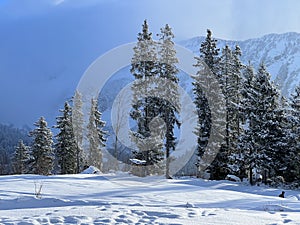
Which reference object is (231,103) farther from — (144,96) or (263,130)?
(144,96)

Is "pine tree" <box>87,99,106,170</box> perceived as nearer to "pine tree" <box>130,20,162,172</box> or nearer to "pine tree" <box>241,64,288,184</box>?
"pine tree" <box>130,20,162,172</box>

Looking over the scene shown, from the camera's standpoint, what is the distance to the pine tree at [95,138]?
124ft

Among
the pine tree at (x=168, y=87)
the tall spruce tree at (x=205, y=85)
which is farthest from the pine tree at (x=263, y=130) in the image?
the pine tree at (x=168, y=87)

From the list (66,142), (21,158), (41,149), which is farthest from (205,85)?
(21,158)

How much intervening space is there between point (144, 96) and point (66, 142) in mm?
14296

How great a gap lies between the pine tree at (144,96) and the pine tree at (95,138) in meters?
10.9

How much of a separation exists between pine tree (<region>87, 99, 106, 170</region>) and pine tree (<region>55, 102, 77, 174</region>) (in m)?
1.91

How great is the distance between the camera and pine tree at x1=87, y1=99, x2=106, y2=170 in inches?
Result: 1490

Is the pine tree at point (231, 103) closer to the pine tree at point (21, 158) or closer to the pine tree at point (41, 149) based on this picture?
the pine tree at point (41, 149)

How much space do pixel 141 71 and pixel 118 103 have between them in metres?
3.48

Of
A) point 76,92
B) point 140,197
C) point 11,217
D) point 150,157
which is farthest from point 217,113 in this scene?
point 11,217

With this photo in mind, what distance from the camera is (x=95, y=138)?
38.1 metres

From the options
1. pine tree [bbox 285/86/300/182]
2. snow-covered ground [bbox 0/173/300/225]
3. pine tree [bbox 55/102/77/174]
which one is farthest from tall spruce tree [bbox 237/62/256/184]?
pine tree [bbox 55/102/77/174]

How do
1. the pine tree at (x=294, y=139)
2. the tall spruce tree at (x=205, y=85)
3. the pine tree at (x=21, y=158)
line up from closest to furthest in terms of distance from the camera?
the pine tree at (x=294, y=139) < the tall spruce tree at (x=205, y=85) < the pine tree at (x=21, y=158)
